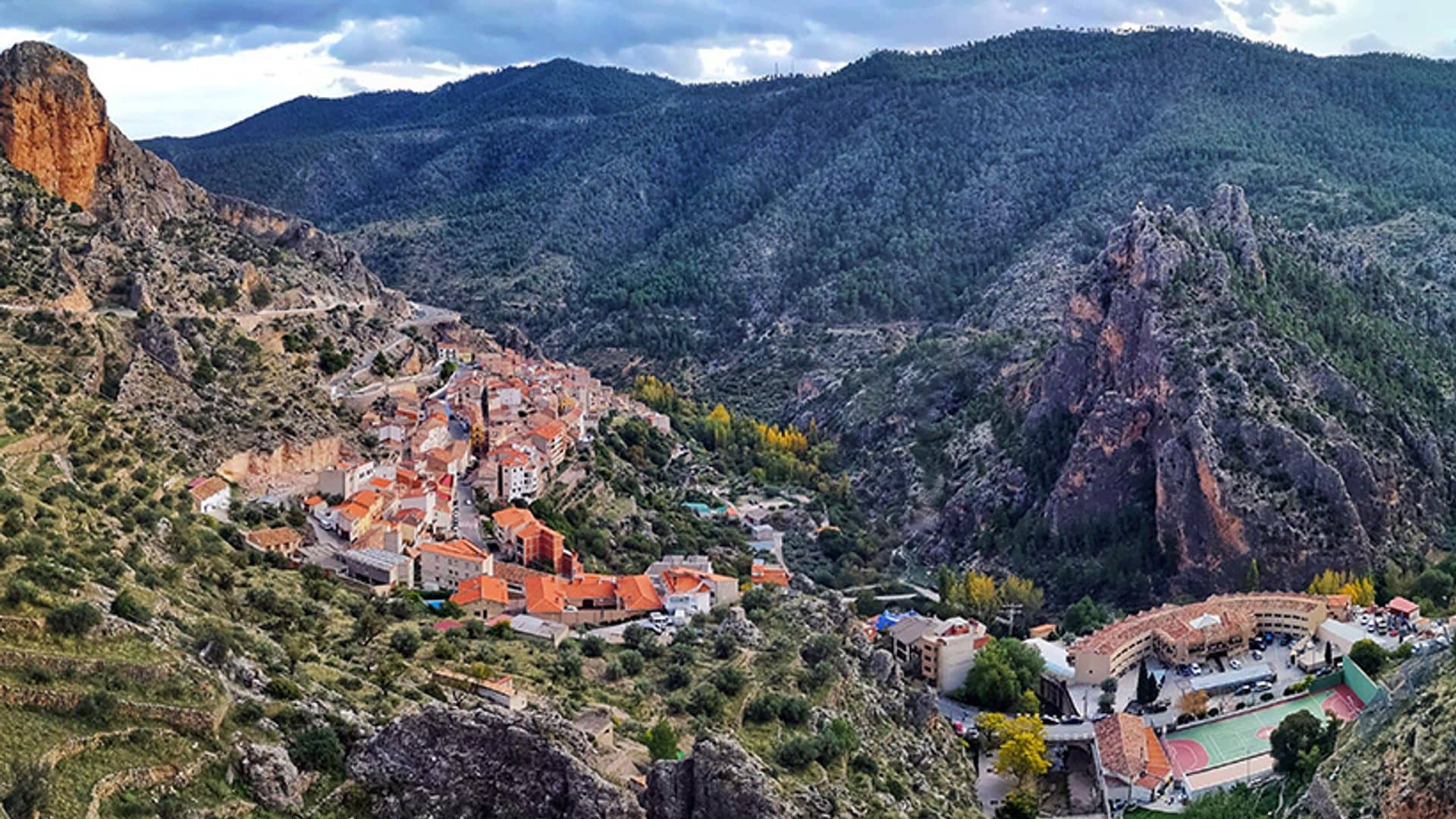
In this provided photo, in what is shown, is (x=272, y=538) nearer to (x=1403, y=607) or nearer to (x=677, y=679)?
(x=677, y=679)

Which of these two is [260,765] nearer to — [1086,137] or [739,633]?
[739,633]

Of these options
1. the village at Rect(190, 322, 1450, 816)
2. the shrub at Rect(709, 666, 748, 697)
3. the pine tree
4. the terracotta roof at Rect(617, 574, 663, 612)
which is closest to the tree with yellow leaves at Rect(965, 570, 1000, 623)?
the village at Rect(190, 322, 1450, 816)

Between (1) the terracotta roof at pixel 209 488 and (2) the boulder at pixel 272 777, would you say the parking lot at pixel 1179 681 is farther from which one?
(2) the boulder at pixel 272 777

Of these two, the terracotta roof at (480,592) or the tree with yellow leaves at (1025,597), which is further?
the tree with yellow leaves at (1025,597)

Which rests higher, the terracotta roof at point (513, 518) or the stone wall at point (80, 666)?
the stone wall at point (80, 666)

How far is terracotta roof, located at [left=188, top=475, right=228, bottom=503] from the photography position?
149 feet

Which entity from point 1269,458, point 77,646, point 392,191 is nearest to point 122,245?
point 77,646

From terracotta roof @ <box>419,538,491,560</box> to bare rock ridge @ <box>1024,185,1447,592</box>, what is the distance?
3431 centimetres

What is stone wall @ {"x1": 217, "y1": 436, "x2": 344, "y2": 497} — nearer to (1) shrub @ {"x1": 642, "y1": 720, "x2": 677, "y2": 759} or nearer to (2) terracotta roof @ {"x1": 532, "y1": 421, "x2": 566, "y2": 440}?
(2) terracotta roof @ {"x1": 532, "y1": 421, "x2": 566, "y2": 440}

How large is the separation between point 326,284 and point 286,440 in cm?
2449

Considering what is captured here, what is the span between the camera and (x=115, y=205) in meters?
67.3

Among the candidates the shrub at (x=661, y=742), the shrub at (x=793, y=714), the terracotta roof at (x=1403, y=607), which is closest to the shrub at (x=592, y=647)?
the shrub at (x=793, y=714)

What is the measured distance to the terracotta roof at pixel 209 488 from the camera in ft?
149

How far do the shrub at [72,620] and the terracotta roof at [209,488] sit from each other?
18.5 meters
